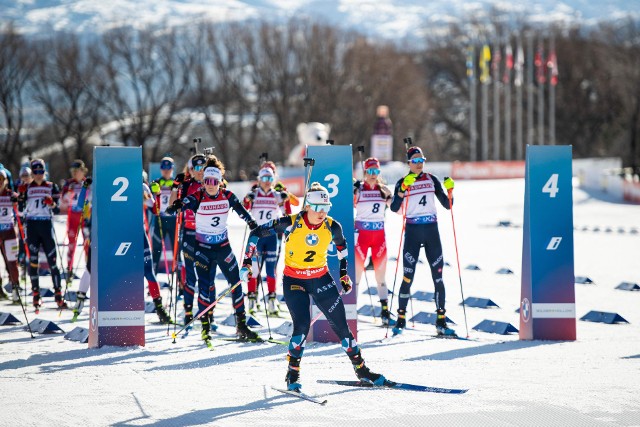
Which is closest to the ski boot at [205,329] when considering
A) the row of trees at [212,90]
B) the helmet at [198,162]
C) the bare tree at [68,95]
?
the helmet at [198,162]

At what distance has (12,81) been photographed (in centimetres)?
5531

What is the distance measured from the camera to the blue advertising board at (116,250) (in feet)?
37.9

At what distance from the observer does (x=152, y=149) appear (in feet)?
Answer: 194

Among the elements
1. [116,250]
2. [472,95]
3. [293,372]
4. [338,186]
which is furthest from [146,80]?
[293,372]

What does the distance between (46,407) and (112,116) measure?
50629 millimetres

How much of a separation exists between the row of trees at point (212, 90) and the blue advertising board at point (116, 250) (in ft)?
135

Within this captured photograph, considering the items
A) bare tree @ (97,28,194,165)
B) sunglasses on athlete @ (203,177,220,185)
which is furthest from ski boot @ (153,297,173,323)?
bare tree @ (97,28,194,165)

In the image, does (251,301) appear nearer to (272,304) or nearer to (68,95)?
(272,304)

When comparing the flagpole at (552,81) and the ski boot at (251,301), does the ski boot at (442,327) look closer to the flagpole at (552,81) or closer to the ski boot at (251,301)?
the ski boot at (251,301)

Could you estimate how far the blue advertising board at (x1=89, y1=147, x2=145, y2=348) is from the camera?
37.9 feet

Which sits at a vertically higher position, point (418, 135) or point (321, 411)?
point (418, 135)

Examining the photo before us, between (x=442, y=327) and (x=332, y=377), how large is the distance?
2993 millimetres

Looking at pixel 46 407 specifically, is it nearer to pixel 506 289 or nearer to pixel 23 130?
pixel 506 289

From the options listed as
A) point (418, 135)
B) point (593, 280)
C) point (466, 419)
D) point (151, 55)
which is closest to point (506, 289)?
point (593, 280)
